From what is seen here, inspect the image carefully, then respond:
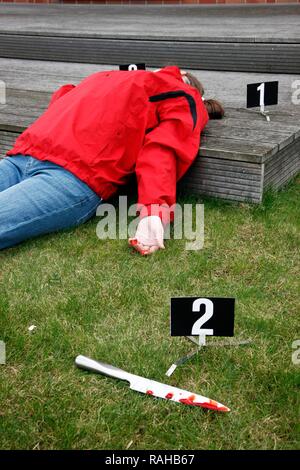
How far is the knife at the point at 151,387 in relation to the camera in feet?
4.94

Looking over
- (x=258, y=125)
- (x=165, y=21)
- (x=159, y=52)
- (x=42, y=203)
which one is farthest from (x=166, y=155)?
(x=165, y=21)

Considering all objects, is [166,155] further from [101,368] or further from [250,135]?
[101,368]

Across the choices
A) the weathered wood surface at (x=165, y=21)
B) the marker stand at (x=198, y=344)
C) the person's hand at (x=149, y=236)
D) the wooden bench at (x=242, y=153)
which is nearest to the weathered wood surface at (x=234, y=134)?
the wooden bench at (x=242, y=153)

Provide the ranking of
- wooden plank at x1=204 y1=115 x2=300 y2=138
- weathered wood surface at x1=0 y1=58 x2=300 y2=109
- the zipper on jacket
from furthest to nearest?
weathered wood surface at x1=0 y1=58 x2=300 y2=109
wooden plank at x1=204 y1=115 x2=300 y2=138
the zipper on jacket

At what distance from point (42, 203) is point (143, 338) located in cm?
83

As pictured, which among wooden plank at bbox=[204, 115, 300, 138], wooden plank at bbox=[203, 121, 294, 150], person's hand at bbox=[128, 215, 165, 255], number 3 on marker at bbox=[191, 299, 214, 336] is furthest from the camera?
wooden plank at bbox=[204, 115, 300, 138]

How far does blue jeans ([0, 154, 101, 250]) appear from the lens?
2328 mm

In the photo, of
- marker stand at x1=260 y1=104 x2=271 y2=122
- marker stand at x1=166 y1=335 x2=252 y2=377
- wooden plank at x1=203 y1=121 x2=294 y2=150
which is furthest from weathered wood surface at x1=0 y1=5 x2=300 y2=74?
marker stand at x1=166 y1=335 x2=252 y2=377

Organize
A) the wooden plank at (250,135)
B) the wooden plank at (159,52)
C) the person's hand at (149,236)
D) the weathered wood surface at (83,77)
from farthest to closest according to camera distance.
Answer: the wooden plank at (159,52)
the weathered wood surface at (83,77)
the wooden plank at (250,135)
the person's hand at (149,236)

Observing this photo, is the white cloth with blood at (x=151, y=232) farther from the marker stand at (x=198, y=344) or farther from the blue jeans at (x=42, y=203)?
the marker stand at (x=198, y=344)

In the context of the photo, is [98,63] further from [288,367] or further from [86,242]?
[288,367]

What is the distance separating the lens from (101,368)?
5.35 ft

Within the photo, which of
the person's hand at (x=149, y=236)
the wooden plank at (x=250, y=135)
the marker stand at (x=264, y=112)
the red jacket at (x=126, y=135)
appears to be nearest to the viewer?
the person's hand at (x=149, y=236)

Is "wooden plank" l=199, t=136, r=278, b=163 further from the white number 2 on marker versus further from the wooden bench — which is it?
the white number 2 on marker
